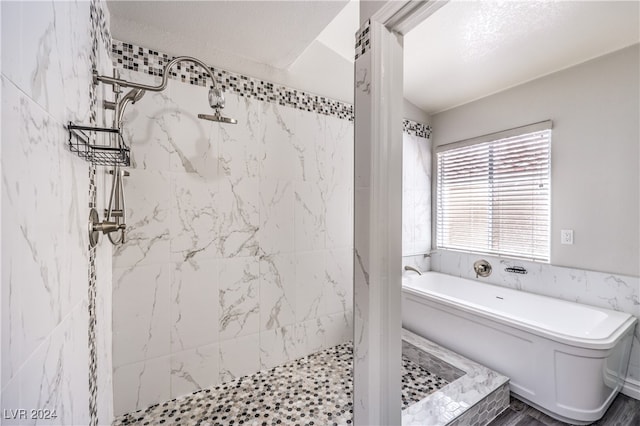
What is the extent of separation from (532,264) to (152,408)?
327 centimetres

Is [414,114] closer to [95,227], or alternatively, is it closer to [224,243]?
[224,243]

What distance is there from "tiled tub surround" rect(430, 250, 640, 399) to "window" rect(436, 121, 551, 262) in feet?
0.40

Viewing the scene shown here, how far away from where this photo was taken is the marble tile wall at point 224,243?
1615mm

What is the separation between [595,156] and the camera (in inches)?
85.7

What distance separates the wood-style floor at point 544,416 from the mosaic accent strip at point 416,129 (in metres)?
2.67

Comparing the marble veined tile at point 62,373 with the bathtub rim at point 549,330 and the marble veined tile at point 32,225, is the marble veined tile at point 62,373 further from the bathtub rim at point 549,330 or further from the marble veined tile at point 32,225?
the bathtub rim at point 549,330

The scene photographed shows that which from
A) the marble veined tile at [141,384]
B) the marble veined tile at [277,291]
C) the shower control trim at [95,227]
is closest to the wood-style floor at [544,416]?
the marble veined tile at [277,291]

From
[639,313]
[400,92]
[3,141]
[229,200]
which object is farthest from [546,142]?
[3,141]

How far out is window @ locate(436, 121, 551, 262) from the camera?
2.51 m

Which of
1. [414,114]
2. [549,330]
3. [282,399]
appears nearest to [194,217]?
[282,399]

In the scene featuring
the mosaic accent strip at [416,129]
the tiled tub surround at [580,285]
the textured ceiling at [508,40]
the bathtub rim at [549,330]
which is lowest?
the bathtub rim at [549,330]

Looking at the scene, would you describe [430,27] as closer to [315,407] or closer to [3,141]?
[3,141]

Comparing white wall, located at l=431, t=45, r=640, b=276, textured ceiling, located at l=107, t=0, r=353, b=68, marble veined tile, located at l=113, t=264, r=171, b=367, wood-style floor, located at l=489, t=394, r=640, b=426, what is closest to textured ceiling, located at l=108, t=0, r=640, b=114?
textured ceiling, located at l=107, t=0, r=353, b=68

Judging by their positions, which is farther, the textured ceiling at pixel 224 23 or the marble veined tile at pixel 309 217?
the marble veined tile at pixel 309 217
